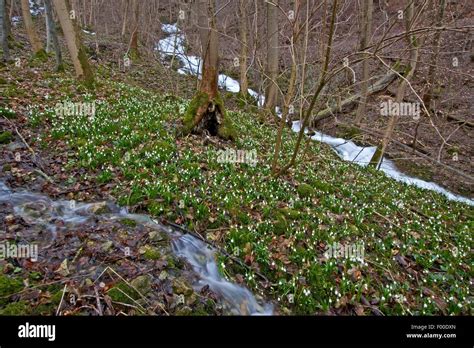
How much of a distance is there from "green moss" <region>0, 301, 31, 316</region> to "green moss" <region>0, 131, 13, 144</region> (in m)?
5.02

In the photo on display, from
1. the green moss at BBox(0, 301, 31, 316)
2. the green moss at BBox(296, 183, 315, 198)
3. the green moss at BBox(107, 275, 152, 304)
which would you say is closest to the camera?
the green moss at BBox(0, 301, 31, 316)

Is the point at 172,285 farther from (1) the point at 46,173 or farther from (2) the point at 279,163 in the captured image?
(2) the point at 279,163

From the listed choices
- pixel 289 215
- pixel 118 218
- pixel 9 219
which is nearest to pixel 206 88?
pixel 289 215

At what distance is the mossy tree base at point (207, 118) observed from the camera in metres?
8.78

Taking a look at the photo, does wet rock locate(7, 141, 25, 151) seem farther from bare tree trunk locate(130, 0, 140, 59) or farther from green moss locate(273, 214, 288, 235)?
bare tree trunk locate(130, 0, 140, 59)

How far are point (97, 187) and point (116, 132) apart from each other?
2556mm

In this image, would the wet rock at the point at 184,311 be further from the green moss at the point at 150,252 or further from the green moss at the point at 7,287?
the green moss at the point at 7,287

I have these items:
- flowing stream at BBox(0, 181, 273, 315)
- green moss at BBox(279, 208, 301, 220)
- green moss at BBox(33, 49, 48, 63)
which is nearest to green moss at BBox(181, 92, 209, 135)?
flowing stream at BBox(0, 181, 273, 315)

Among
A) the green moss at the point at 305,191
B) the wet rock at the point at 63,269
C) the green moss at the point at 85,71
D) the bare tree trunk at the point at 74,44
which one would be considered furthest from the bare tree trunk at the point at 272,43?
the wet rock at the point at 63,269

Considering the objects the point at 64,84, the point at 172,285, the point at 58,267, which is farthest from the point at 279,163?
the point at 64,84

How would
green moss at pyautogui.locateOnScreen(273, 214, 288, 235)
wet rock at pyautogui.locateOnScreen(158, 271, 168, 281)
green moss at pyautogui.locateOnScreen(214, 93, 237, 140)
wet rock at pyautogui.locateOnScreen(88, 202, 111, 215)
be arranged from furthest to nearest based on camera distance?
green moss at pyautogui.locateOnScreen(214, 93, 237, 140), green moss at pyautogui.locateOnScreen(273, 214, 288, 235), wet rock at pyautogui.locateOnScreen(88, 202, 111, 215), wet rock at pyautogui.locateOnScreen(158, 271, 168, 281)

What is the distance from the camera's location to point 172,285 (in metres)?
4.07

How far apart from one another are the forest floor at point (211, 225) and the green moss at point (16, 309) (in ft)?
0.05

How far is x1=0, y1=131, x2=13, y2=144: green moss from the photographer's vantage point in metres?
6.93
